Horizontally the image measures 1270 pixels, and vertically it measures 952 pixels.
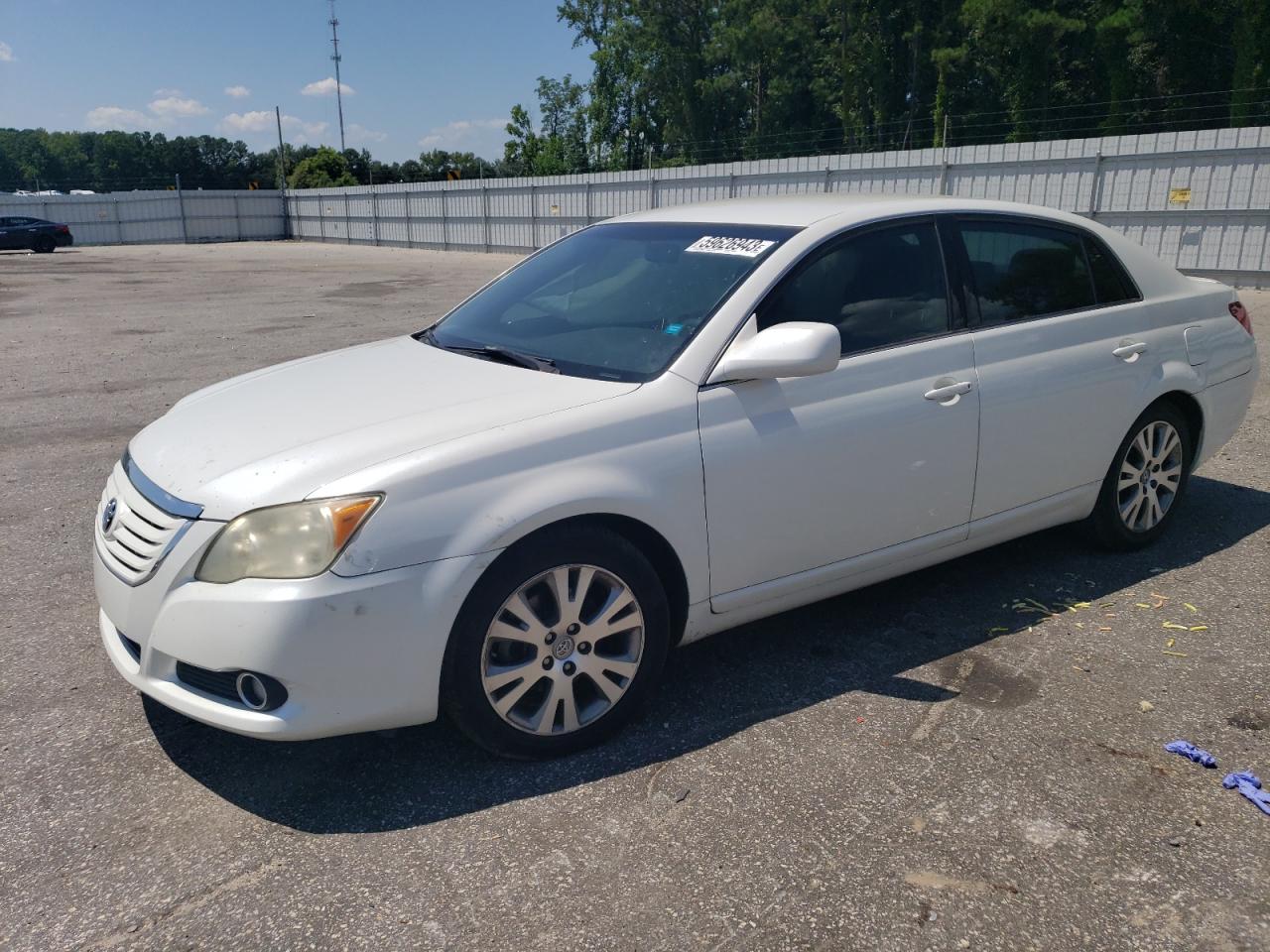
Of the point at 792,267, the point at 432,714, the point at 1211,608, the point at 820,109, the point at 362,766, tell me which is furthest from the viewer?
the point at 820,109

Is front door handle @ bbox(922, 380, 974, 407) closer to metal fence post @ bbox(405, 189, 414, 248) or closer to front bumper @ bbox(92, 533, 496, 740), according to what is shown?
front bumper @ bbox(92, 533, 496, 740)

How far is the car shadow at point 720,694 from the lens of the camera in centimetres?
300

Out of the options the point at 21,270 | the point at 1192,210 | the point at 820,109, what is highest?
the point at 820,109

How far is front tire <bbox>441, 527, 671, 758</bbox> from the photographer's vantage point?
9.63 ft

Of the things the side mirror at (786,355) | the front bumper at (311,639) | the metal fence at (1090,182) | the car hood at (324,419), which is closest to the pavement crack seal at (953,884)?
the front bumper at (311,639)

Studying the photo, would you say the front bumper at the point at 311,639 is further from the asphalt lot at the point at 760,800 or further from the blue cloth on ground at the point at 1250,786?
the blue cloth on ground at the point at 1250,786

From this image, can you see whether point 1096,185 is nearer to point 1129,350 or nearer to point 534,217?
point 1129,350

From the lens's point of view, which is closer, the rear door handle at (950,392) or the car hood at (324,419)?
the car hood at (324,419)

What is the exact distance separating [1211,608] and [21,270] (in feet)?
106

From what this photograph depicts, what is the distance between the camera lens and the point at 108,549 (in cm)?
318

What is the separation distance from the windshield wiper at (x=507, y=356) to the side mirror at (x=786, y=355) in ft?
1.97

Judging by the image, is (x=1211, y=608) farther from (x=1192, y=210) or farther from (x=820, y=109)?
(x=820, y=109)

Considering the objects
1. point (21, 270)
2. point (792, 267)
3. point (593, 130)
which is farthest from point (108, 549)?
point (593, 130)

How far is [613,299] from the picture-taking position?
3883 millimetres
